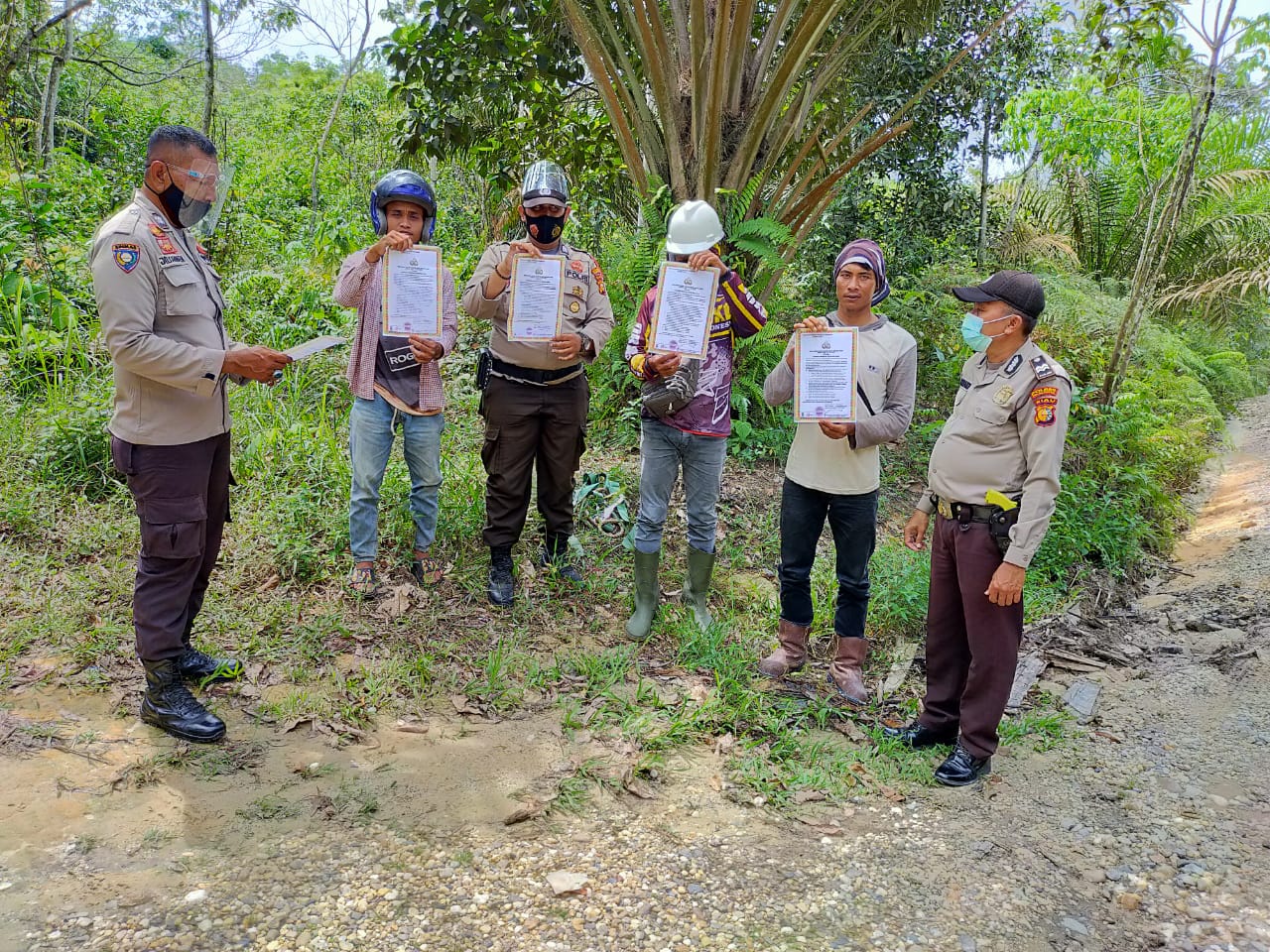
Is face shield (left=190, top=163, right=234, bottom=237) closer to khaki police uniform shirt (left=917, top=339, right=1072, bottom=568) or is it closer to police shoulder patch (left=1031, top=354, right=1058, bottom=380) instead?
khaki police uniform shirt (left=917, top=339, right=1072, bottom=568)

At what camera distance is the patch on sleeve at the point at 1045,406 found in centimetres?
297

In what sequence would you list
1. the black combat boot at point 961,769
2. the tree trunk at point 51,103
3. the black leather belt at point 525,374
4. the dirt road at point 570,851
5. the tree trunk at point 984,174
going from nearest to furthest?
1. the dirt road at point 570,851
2. the black combat boot at point 961,769
3. the black leather belt at point 525,374
4. the tree trunk at point 51,103
5. the tree trunk at point 984,174

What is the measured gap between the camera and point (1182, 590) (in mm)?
5652

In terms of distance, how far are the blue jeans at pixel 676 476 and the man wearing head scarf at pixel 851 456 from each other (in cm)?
37

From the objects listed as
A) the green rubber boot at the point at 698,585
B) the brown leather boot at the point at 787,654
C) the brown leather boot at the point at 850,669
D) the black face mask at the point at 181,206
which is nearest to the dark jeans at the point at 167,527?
the black face mask at the point at 181,206

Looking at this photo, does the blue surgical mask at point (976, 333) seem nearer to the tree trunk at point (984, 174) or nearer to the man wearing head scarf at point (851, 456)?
the man wearing head scarf at point (851, 456)

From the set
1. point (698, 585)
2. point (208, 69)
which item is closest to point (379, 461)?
point (698, 585)

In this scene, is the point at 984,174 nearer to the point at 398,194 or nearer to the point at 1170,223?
the point at 1170,223

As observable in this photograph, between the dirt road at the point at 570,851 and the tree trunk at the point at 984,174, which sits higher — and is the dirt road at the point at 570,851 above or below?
below

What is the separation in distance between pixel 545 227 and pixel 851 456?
169 centimetres

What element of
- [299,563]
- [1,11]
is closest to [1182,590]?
[299,563]

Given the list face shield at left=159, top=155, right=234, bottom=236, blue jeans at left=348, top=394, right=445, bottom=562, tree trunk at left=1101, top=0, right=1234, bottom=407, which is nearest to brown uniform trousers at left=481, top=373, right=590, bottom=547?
blue jeans at left=348, top=394, right=445, bottom=562

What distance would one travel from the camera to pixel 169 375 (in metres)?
2.89

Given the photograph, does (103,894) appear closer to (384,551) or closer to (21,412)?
(384,551)
